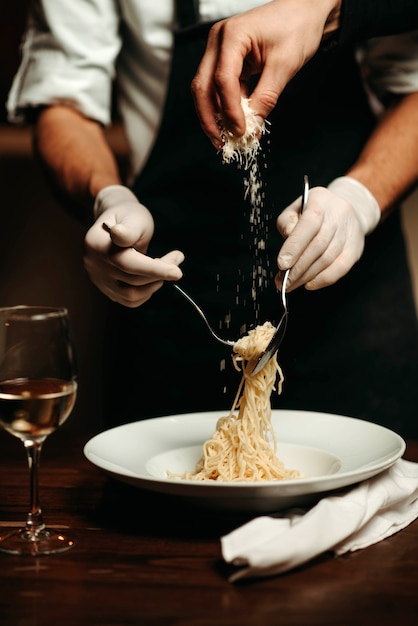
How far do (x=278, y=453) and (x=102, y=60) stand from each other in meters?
1.15

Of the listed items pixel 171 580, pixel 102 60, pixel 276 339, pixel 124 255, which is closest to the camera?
pixel 171 580

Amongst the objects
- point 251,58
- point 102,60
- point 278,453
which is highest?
point 251,58

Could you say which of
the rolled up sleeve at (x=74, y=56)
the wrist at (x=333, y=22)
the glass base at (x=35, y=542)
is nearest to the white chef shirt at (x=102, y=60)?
the rolled up sleeve at (x=74, y=56)

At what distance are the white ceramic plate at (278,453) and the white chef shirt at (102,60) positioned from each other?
896 millimetres

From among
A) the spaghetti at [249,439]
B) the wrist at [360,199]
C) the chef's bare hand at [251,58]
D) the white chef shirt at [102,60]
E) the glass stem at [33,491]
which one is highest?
the chef's bare hand at [251,58]

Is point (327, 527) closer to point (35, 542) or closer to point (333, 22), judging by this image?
point (35, 542)

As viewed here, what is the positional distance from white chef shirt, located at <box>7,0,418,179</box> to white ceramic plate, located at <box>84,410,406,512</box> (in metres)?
0.90

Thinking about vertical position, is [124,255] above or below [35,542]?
above

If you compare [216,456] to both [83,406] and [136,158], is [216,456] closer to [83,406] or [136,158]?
[136,158]

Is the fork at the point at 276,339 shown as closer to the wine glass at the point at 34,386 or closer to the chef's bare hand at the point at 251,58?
the chef's bare hand at the point at 251,58

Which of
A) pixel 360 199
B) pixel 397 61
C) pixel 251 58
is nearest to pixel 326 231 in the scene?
pixel 360 199

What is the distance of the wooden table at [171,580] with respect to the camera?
0.81 metres

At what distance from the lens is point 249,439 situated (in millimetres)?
1365

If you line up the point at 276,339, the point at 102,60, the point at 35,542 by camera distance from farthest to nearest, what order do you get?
the point at 102,60 < the point at 276,339 < the point at 35,542
